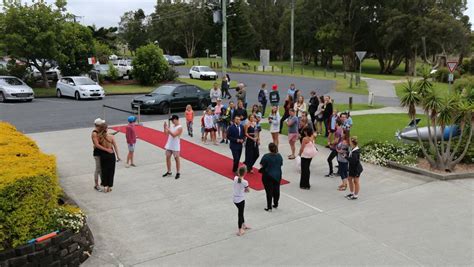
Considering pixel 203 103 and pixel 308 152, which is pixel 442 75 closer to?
pixel 203 103

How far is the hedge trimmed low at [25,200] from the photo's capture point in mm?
5867

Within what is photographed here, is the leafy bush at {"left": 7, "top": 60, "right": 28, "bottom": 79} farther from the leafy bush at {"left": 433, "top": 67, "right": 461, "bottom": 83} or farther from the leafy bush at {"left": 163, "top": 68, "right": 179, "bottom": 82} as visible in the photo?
the leafy bush at {"left": 433, "top": 67, "right": 461, "bottom": 83}

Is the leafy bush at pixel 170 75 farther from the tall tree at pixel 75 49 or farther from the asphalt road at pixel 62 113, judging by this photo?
the asphalt road at pixel 62 113

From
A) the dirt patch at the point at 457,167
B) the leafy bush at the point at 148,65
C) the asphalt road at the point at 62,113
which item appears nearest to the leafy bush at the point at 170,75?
the leafy bush at the point at 148,65

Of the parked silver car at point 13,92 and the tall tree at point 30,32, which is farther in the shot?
the tall tree at point 30,32

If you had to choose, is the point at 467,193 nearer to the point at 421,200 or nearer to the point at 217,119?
the point at 421,200

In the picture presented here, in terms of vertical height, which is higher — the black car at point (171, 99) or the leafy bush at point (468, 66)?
the leafy bush at point (468, 66)

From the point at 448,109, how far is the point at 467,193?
7.62 ft

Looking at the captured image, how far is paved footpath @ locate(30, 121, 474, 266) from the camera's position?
6.77 m

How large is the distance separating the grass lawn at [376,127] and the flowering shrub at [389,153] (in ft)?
2.88

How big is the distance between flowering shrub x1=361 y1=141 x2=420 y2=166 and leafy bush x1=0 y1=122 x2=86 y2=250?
28.9ft

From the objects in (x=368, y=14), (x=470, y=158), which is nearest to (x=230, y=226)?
(x=470, y=158)

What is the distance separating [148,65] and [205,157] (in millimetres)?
23500

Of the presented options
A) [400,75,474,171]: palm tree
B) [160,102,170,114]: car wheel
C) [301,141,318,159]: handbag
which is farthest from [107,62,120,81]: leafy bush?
[301,141,318,159]: handbag
